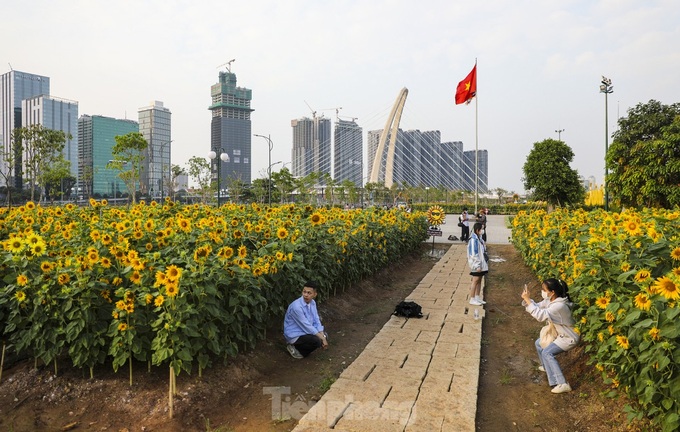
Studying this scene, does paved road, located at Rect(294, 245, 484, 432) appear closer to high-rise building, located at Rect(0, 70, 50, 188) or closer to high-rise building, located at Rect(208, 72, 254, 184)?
high-rise building, located at Rect(208, 72, 254, 184)

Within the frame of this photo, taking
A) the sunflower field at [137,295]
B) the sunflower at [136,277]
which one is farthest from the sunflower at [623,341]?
the sunflower at [136,277]

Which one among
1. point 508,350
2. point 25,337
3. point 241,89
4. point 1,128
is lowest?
point 508,350

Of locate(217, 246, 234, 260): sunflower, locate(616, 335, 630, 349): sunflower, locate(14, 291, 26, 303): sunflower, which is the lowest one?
locate(616, 335, 630, 349): sunflower

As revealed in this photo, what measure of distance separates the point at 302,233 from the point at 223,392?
245 centimetres

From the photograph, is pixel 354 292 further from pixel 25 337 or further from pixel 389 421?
pixel 25 337

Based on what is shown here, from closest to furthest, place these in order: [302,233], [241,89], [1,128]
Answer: [302,233], [1,128], [241,89]

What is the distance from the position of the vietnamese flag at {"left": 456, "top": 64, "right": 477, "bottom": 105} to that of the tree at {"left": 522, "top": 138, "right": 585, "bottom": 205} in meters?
4.97

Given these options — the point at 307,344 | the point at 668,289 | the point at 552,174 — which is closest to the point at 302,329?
the point at 307,344

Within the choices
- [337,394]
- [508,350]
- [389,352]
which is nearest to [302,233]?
[389,352]

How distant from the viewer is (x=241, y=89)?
138m

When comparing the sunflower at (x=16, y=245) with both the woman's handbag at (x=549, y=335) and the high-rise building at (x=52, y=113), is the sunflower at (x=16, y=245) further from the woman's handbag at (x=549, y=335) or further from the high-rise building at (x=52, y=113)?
the high-rise building at (x=52, y=113)

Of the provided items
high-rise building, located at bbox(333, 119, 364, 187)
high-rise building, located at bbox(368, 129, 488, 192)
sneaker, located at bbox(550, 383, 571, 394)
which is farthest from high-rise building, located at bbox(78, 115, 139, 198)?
sneaker, located at bbox(550, 383, 571, 394)

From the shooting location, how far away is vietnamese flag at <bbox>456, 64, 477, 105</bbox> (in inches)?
954

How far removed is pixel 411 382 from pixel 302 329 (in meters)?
1.23
